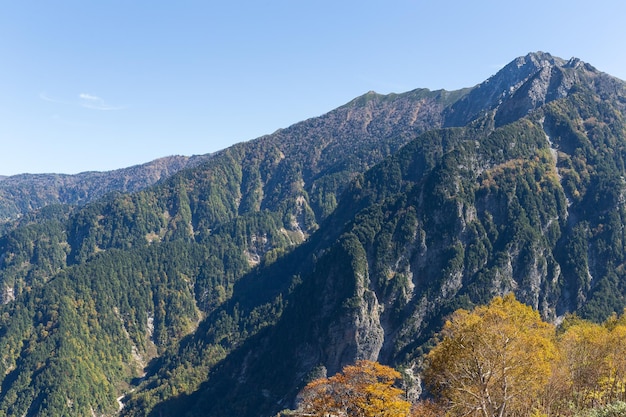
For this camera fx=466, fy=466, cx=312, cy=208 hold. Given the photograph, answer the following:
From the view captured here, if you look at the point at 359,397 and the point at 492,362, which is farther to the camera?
the point at 359,397

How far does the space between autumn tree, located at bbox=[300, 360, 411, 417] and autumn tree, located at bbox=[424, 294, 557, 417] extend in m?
7.42

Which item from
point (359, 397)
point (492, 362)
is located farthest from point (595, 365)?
point (359, 397)

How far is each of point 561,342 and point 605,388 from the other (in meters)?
9.18

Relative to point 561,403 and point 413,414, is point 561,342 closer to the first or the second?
point 561,403

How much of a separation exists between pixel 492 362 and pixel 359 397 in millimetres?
17530

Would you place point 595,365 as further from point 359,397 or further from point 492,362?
point 359,397

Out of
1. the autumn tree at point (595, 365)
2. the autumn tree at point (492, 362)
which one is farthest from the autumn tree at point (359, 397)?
the autumn tree at point (595, 365)

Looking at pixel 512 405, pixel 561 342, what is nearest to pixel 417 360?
pixel 561 342

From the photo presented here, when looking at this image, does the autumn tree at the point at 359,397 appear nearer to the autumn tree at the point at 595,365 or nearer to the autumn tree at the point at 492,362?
the autumn tree at the point at 492,362

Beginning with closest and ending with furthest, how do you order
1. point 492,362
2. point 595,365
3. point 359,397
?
point 492,362 → point 359,397 → point 595,365

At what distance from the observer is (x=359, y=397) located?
61062mm

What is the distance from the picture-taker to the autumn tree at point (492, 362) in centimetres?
5844

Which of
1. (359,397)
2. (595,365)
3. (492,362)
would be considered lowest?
(595,365)

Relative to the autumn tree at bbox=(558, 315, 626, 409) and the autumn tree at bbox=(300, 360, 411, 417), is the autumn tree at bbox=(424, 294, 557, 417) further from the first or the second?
the autumn tree at bbox=(558, 315, 626, 409)
